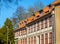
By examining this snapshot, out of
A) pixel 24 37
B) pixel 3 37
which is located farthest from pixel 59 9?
pixel 3 37

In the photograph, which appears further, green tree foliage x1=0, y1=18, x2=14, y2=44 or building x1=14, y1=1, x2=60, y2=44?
green tree foliage x1=0, y1=18, x2=14, y2=44

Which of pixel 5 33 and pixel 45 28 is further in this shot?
pixel 5 33

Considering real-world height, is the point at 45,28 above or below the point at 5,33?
below

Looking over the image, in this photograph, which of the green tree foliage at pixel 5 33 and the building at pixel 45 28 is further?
the green tree foliage at pixel 5 33

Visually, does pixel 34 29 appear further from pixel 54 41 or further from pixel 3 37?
pixel 3 37

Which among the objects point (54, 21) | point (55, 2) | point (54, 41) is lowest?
point (54, 41)

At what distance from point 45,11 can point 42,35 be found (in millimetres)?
4748

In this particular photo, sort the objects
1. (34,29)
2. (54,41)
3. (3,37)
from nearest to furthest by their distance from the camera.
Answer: (54,41) → (34,29) → (3,37)

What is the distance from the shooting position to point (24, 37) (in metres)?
66.1

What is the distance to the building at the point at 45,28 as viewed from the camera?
4400 centimetres

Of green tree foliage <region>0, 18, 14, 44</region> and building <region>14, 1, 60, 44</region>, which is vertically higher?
green tree foliage <region>0, 18, 14, 44</region>

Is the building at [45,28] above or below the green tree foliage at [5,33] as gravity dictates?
below

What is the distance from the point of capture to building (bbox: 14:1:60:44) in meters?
44.0

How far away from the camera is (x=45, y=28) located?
48.9 metres
